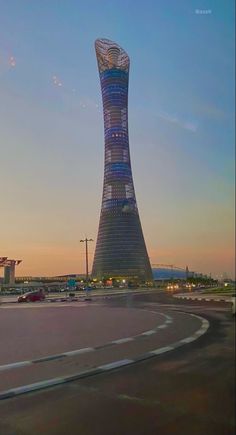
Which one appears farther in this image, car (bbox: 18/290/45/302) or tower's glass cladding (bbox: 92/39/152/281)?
tower's glass cladding (bbox: 92/39/152/281)

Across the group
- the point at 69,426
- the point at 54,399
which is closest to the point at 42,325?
the point at 54,399

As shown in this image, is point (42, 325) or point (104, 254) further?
point (104, 254)

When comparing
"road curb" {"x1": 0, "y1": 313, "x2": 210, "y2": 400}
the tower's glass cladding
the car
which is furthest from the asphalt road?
the tower's glass cladding

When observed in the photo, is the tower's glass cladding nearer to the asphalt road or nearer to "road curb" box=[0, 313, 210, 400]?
"road curb" box=[0, 313, 210, 400]

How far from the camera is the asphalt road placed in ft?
6.34

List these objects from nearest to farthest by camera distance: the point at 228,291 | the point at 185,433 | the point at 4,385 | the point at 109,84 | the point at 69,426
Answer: the point at 228,291, the point at 185,433, the point at 69,426, the point at 4,385, the point at 109,84

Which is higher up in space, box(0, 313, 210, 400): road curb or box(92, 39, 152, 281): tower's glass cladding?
box(92, 39, 152, 281): tower's glass cladding

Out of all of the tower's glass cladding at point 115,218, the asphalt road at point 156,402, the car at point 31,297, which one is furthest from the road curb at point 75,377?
the tower's glass cladding at point 115,218

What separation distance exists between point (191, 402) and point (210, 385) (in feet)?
0.38

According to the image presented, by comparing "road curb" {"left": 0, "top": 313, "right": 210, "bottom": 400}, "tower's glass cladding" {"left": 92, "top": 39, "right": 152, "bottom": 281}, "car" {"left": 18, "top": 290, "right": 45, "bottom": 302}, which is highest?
"tower's glass cladding" {"left": 92, "top": 39, "right": 152, "bottom": 281}

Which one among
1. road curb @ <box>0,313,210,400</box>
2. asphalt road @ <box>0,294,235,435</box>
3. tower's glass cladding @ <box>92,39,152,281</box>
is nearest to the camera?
asphalt road @ <box>0,294,235,435</box>

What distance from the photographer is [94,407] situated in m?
6.36

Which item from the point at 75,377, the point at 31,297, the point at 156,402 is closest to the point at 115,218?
the point at 31,297

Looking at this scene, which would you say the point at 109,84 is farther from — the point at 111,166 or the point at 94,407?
the point at 94,407
